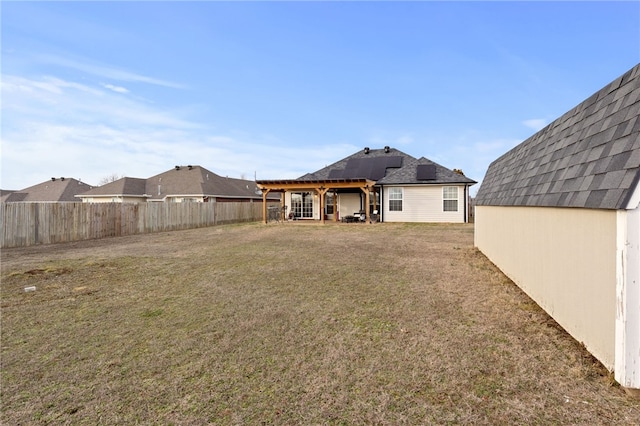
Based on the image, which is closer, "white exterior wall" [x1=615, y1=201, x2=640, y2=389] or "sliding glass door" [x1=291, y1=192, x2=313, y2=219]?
"white exterior wall" [x1=615, y1=201, x2=640, y2=389]

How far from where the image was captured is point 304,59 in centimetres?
1612

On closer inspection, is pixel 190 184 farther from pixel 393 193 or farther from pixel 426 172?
pixel 426 172

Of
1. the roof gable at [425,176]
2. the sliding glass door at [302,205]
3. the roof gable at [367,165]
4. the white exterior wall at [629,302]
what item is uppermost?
the roof gable at [367,165]

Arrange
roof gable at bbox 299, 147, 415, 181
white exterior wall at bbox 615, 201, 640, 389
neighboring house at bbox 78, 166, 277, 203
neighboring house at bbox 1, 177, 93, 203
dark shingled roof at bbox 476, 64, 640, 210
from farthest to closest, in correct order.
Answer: neighboring house at bbox 1, 177, 93, 203 → neighboring house at bbox 78, 166, 277, 203 → roof gable at bbox 299, 147, 415, 181 → dark shingled roof at bbox 476, 64, 640, 210 → white exterior wall at bbox 615, 201, 640, 389

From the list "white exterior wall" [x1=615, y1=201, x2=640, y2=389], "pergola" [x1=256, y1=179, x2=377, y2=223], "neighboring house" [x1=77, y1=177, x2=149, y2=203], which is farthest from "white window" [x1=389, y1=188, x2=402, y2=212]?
"neighboring house" [x1=77, y1=177, x2=149, y2=203]

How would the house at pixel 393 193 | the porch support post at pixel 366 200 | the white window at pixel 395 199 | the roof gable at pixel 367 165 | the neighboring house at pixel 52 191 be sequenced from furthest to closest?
the neighboring house at pixel 52 191
the roof gable at pixel 367 165
the white window at pixel 395 199
the house at pixel 393 193
the porch support post at pixel 366 200

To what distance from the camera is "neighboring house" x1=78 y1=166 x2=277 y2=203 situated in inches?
1200

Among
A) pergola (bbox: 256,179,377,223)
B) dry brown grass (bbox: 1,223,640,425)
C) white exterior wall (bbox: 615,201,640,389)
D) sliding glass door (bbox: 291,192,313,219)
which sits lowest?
dry brown grass (bbox: 1,223,640,425)

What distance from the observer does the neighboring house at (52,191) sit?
3372 centimetres

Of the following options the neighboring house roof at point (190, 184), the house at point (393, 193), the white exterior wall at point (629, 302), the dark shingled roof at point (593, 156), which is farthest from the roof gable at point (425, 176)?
the white exterior wall at point (629, 302)

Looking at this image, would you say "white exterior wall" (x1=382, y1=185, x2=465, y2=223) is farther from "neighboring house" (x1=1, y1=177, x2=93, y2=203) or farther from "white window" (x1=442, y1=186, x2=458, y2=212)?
"neighboring house" (x1=1, y1=177, x2=93, y2=203)

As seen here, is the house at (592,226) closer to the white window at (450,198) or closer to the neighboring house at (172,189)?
the white window at (450,198)

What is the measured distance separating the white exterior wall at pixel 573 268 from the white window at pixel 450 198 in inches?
627

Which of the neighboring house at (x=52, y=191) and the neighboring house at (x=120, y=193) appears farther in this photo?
the neighboring house at (x=52, y=191)
